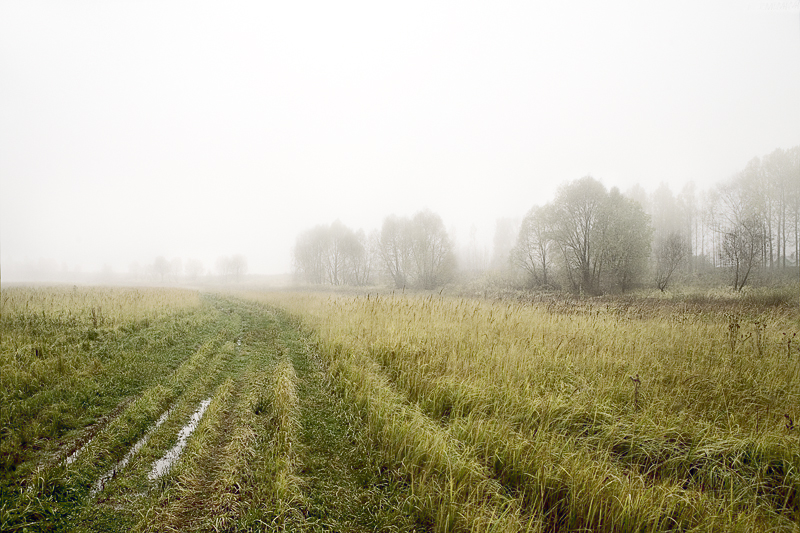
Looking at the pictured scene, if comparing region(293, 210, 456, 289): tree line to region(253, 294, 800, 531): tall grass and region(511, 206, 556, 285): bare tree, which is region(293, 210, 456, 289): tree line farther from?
region(253, 294, 800, 531): tall grass

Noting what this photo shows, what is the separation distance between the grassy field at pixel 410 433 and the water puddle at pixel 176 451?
29mm

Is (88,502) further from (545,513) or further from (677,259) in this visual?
(677,259)

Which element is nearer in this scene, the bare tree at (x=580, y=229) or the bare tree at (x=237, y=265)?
the bare tree at (x=580, y=229)

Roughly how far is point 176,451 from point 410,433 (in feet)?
9.82

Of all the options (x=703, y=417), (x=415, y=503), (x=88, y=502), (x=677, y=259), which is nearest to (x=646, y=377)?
(x=703, y=417)

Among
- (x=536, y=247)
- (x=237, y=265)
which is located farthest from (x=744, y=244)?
(x=237, y=265)

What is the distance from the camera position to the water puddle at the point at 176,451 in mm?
3152

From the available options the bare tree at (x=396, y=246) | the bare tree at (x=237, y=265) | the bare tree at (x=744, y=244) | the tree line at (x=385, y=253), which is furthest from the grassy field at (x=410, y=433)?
the bare tree at (x=237, y=265)

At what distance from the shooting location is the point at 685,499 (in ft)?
7.82

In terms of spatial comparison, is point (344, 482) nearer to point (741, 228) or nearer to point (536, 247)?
point (536, 247)

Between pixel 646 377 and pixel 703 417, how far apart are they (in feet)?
3.64

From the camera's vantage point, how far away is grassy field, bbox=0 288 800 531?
2529mm

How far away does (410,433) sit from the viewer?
3.50 meters

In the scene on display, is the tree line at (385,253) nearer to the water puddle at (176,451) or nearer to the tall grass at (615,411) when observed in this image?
the tall grass at (615,411)
